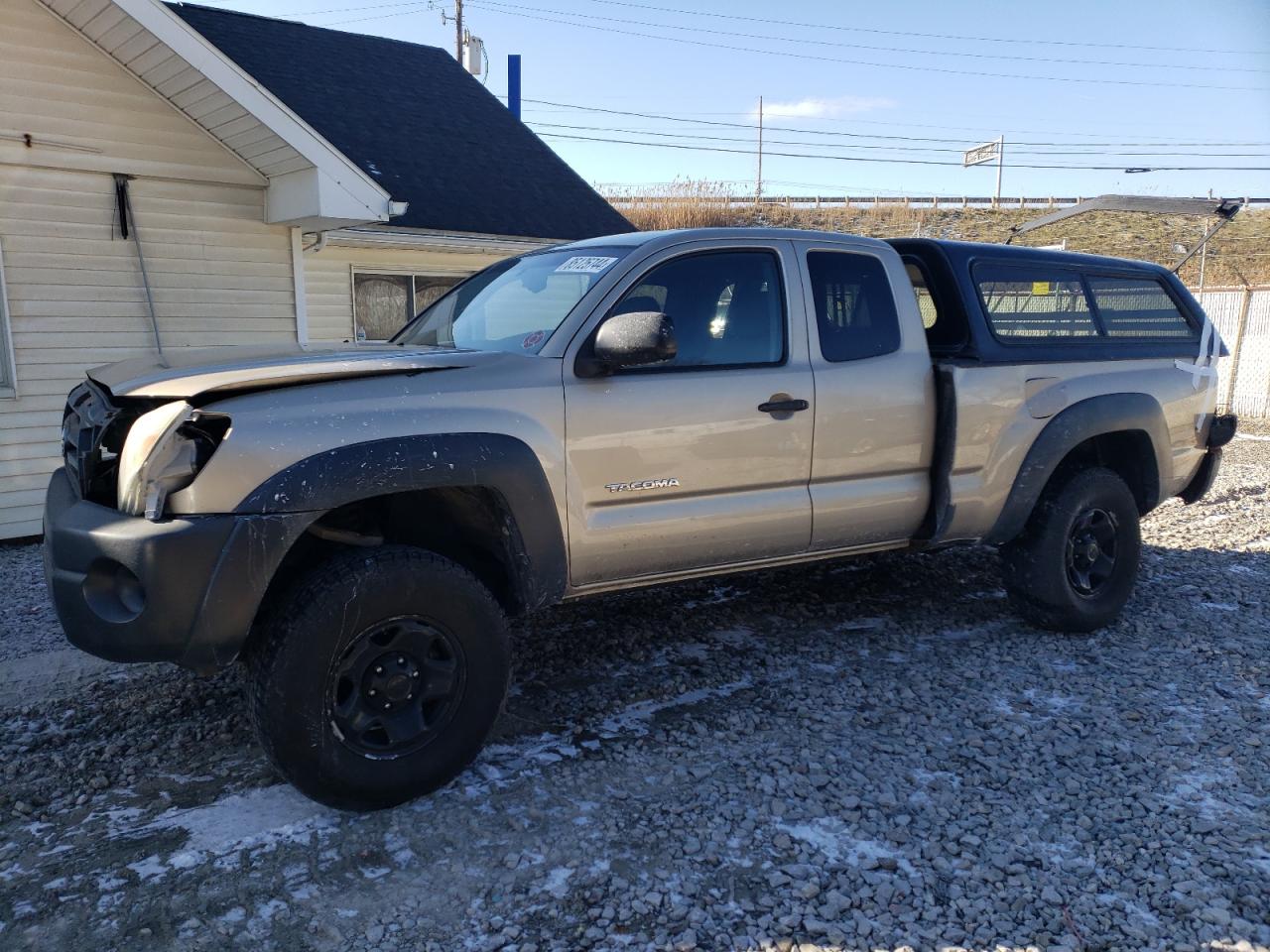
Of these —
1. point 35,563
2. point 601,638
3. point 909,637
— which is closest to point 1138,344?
point 909,637

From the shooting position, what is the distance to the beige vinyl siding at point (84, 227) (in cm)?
738

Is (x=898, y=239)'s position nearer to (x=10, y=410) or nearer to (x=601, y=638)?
(x=601, y=638)

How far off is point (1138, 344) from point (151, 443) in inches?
192

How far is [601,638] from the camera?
16.2 feet

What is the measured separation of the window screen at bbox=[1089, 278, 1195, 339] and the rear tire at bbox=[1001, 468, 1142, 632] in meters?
0.86

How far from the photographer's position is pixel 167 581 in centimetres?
280

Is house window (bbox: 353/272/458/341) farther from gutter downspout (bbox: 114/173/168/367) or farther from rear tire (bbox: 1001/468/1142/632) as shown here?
rear tire (bbox: 1001/468/1142/632)

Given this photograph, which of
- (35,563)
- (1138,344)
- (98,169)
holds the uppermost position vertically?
(98,169)

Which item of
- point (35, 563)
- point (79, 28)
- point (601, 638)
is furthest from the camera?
point (79, 28)

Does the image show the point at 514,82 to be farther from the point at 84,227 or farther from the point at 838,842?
the point at 838,842

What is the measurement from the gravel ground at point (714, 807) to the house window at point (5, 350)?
3.24 m

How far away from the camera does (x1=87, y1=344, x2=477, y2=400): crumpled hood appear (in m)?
3.06

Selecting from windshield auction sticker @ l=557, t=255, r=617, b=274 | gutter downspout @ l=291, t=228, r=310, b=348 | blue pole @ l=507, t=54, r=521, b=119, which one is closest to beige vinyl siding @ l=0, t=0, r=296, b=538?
gutter downspout @ l=291, t=228, r=310, b=348

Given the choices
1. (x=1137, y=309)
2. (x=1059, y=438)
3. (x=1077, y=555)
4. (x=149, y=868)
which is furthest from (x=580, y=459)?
(x=1137, y=309)
